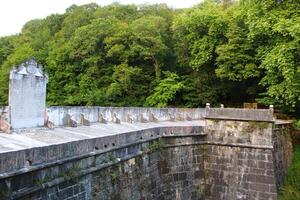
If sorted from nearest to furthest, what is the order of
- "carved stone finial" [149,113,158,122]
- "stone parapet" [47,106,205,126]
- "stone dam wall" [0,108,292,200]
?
"stone dam wall" [0,108,292,200] < "stone parapet" [47,106,205,126] < "carved stone finial" [149,113,158,122]

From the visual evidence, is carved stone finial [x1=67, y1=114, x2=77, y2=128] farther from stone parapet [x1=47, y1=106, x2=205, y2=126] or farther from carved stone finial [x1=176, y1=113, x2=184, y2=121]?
carved stone finial [x1=176, y1=113, x2=184, y2=121]

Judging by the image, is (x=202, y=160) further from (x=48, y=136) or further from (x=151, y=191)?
(x=48, y=136)

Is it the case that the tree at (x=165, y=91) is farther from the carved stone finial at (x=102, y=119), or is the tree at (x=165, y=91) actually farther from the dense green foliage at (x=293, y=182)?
the carved stone finial at (x=102, y=119)

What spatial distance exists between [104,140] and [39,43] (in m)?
33.8

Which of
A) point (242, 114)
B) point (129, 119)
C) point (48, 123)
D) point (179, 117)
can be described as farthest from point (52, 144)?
point (179, 117)

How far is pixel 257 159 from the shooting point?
13.0 m

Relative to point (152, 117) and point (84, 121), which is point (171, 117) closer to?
point (152, 117)

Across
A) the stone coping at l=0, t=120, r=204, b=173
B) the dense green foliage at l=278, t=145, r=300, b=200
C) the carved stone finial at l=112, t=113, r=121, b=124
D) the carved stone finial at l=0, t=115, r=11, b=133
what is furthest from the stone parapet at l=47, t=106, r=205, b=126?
the dense green foliage at l=278, t=145, r=300, b=200

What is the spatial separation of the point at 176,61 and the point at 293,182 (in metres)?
16.5

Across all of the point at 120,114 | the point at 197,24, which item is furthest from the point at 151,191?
the point at 197,24

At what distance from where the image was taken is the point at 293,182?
15.4 metres

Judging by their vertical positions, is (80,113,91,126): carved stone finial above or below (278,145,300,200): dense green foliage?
above

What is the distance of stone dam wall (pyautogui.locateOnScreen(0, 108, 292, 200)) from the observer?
603 cm

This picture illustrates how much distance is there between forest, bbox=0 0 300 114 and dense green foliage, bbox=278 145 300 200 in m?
3.47
